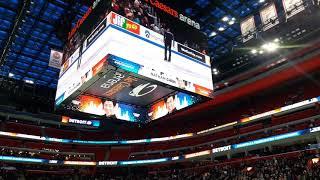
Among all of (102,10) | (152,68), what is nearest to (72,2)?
(102,10)

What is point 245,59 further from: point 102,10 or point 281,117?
point 102,10

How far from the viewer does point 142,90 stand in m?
7.66

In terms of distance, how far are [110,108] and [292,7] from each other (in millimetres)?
7040

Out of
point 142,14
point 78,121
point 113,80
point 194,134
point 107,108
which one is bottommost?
point 107,108

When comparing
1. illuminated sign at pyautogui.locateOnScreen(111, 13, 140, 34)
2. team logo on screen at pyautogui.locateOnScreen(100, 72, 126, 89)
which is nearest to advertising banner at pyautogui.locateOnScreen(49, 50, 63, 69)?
team logo on screen at pyautogui.locateOnScreen(100, 72, 126, 89)

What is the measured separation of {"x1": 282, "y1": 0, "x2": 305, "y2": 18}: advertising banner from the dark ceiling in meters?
1.34

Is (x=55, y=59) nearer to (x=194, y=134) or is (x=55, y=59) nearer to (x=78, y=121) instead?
(x=194, y=134)

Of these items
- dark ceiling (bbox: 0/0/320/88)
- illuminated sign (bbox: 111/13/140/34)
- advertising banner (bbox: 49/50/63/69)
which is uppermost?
dark ceiling (bbox: 0/0/320/88)

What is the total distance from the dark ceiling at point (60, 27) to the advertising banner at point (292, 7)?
52.8 inches

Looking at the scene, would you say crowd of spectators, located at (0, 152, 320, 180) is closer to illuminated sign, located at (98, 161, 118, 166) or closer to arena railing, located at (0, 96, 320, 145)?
illuminated sign, located at (98, 161, 118, 166)

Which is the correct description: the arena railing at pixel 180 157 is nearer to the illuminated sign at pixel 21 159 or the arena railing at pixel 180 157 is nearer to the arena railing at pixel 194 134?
the illuminated sign at pixel 21 159

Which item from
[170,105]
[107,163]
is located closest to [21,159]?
[107,163]

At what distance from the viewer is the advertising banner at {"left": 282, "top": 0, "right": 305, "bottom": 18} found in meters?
10.5

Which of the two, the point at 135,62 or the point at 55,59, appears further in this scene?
the point at 55,59
